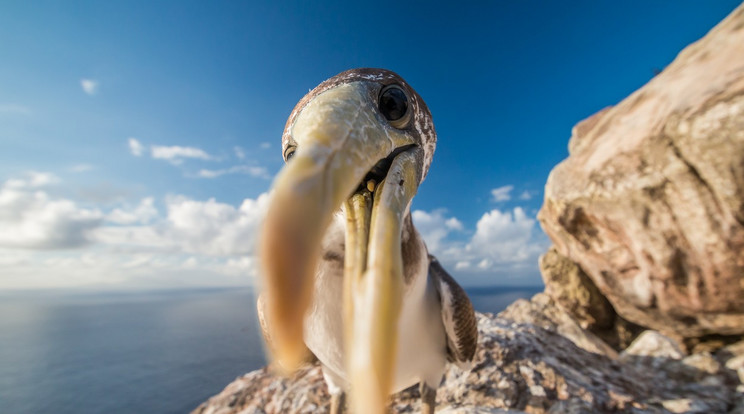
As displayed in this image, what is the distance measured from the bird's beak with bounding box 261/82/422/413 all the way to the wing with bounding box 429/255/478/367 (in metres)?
1.62

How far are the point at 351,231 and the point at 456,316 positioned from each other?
187 centimetres

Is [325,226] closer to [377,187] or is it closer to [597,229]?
[377,187]

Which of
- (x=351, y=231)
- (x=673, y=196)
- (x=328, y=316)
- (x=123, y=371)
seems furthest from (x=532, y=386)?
(x=123, y=371)

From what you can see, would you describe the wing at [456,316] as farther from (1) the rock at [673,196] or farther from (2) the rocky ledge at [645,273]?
(1) the rock at [673,196]

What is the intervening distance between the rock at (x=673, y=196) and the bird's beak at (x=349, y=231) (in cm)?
617

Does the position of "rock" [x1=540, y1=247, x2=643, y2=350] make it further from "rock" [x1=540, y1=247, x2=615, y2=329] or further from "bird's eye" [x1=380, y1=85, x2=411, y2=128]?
"bird's eye" [x1=380, y1=85, x2=411, y2=128]

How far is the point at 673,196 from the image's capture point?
17.1ft

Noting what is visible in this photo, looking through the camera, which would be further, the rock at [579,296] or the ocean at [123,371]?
the ocean at [123,371]

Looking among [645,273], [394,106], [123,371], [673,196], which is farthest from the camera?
[123,371]

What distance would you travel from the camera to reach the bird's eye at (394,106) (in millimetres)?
1434

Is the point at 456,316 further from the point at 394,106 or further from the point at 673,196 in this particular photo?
the point at 673,196

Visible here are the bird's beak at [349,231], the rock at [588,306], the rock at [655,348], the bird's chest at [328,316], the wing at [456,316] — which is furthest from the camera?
the rock at [588,306]

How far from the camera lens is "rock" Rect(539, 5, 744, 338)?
4.70m

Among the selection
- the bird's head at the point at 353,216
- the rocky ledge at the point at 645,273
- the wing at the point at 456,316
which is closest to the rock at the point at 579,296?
the rocky ledge at the point at 645,273
